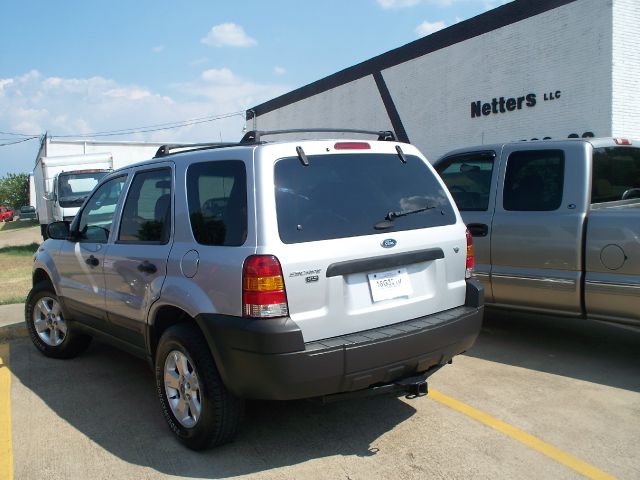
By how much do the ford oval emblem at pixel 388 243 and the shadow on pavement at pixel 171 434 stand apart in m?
1.25

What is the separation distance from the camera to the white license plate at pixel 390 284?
342cm

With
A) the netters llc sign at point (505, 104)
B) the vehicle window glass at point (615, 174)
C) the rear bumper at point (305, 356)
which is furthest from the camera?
the netters llc sign at point (505, 104)

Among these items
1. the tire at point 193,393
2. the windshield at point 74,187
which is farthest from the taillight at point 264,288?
the windshield at point 74,187

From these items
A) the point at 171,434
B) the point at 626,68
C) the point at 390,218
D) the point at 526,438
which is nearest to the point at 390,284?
the point at 390,218

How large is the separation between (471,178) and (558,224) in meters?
1.13

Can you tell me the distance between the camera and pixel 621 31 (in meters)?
12.0

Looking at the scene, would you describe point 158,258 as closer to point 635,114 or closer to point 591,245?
point 591,245

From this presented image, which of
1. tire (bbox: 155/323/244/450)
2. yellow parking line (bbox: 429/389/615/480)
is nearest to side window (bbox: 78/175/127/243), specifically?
tire (bbox: 155/323/244/450)

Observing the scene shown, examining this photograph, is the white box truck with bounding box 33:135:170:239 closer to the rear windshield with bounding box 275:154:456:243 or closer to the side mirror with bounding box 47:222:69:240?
the side mirror with bounding box 47:222:69:240

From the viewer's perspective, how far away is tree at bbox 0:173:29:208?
76.6 metres

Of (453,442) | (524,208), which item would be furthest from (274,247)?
(524,208)

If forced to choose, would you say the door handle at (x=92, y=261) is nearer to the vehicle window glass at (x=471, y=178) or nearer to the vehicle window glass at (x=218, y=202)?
the vehicle window glass at (x=218, y=202)

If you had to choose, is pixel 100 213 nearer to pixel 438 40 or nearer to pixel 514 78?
pixel 514 78

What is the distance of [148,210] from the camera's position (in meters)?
4.19
